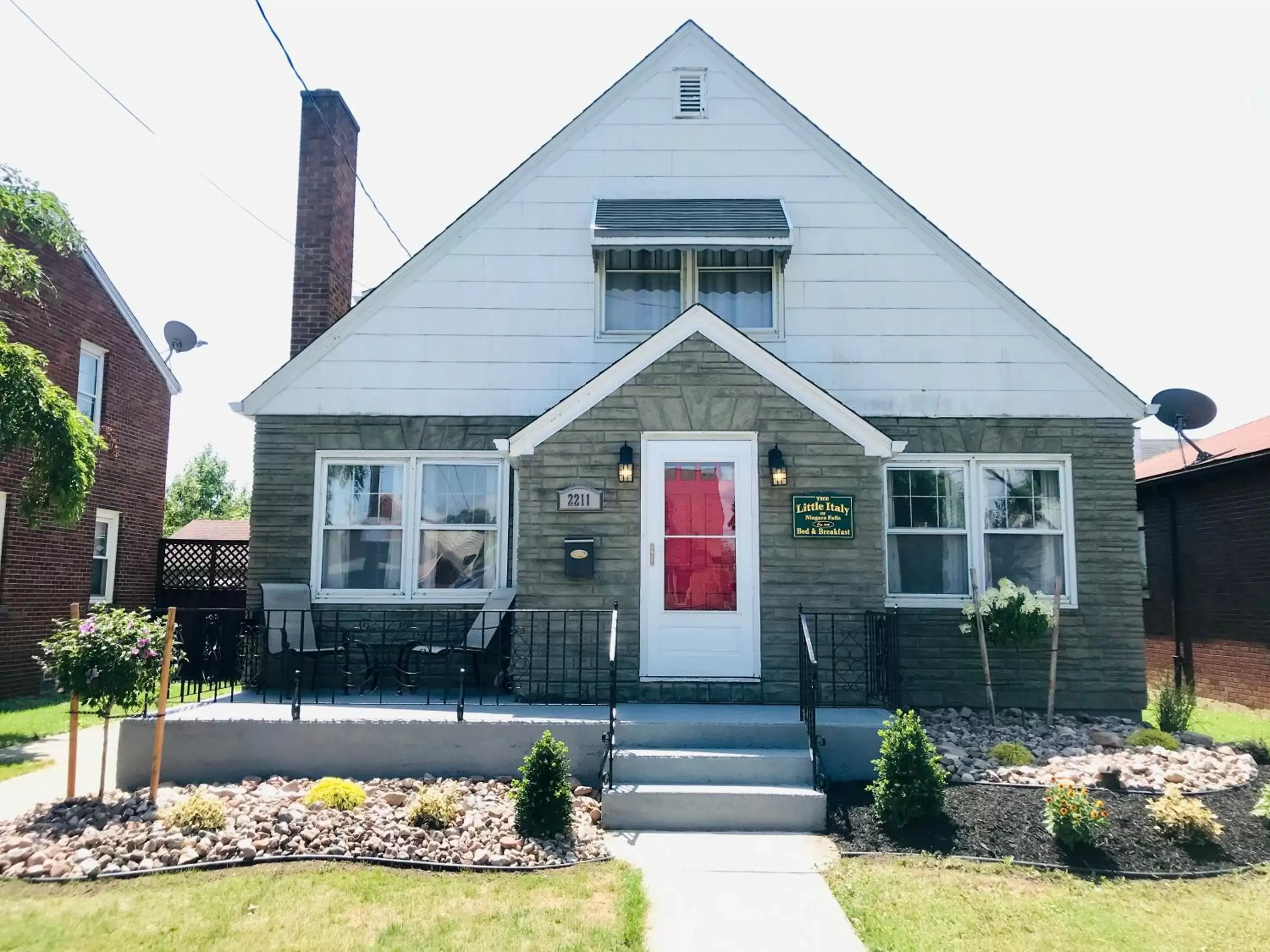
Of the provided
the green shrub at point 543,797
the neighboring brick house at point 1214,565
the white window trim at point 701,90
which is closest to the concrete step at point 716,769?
the green shrub at point 543,797

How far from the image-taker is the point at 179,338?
17516mm

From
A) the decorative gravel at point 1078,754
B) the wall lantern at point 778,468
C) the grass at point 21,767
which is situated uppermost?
the wall lantern at point 778,468

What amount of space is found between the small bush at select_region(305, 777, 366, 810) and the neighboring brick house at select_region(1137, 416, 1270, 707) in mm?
11334

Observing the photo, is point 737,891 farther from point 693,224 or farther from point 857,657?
point 693,224

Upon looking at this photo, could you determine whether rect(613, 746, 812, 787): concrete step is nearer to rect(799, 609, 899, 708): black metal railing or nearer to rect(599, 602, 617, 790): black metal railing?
rect(599, 602, 617, 790): black metal railing

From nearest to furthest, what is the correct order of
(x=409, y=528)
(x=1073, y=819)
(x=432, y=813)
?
(x=1073, y=819)
(x=432, y=813)
(x=409, y=528)

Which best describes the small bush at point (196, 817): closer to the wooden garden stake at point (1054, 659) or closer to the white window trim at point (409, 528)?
the white window trim at point (409, 528)

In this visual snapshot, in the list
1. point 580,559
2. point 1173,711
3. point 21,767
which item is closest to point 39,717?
point 21,767

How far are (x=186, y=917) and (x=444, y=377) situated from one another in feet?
20.0

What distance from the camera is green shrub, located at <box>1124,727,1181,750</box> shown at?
7672mm

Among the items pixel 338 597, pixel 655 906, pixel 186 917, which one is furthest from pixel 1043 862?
pixel 338 597

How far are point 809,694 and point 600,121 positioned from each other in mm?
6760

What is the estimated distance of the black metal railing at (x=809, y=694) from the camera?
6352mm

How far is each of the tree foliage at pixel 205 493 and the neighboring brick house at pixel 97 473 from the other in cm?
2850
